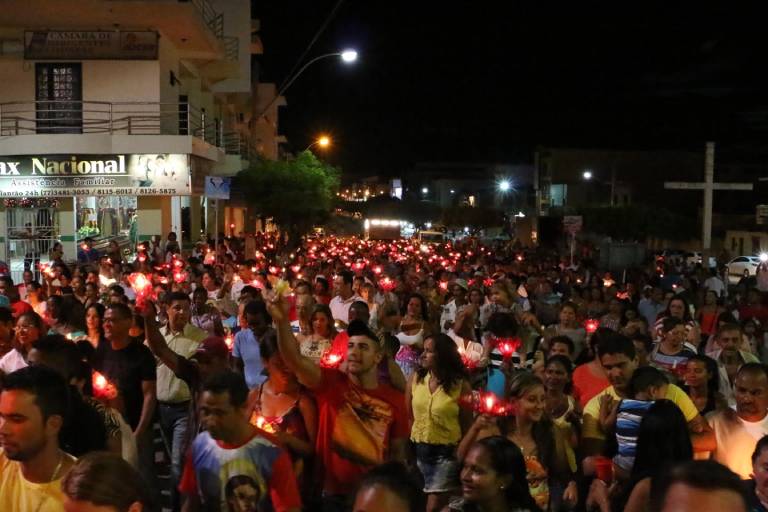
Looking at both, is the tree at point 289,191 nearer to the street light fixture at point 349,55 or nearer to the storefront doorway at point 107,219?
the storefront doorway at point 107,219

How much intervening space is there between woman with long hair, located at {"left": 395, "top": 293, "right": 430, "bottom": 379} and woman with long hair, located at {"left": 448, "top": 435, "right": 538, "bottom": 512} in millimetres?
3675

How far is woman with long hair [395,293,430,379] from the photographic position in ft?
26.2

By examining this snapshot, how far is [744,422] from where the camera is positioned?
525cm

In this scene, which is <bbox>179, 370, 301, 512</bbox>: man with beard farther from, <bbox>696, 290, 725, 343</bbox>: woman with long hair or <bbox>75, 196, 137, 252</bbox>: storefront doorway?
<bbox>75, 196, 137, 252</bbox>: storefront doorway

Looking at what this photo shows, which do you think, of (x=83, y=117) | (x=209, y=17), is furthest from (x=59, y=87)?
(x=209, y=17)

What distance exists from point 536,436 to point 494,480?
1241 millimetres

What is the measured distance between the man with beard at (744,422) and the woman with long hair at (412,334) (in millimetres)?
3002

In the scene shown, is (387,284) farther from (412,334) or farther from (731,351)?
(731,351)

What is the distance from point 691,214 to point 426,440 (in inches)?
1995

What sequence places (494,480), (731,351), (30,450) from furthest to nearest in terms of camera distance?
(731,351) < (494,480) < (30,450)

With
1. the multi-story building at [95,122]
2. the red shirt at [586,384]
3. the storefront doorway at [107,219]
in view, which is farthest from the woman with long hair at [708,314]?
the storefront doorway at [107,219]

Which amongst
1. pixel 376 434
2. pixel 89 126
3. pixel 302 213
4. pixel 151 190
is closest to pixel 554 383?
pixel 376 434

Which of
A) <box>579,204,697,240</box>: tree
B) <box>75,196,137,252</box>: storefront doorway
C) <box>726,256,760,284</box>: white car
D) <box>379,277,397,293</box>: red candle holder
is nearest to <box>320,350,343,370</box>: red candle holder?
<box>379,277,397,293</box>: red candle holder

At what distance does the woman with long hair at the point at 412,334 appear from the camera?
798 cm
